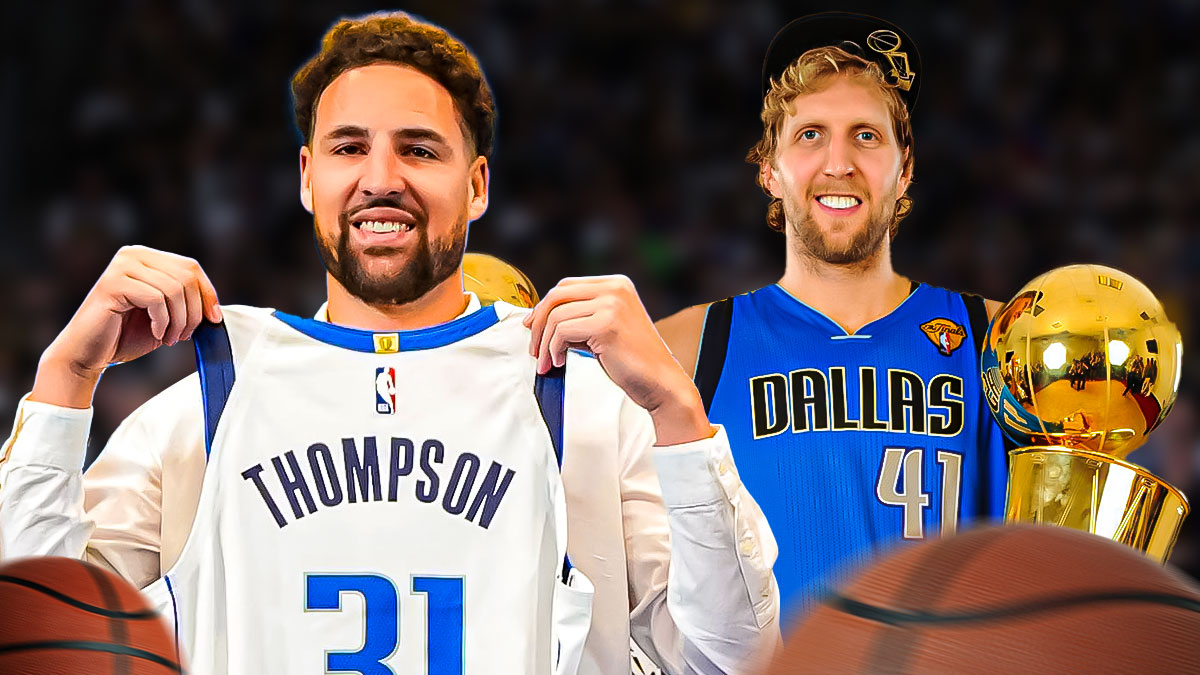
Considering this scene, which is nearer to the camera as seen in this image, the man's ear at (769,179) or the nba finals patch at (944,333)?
the nba finals patch at (944,333)

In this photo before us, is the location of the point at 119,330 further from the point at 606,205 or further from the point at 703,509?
the point at 606,205

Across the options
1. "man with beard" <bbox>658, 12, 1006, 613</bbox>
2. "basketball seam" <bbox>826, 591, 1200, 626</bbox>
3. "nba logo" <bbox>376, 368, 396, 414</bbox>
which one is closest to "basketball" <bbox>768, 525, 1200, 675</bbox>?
"basketball seam" <bbox>826, 591, 1200, 626</bbox>

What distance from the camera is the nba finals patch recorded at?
2.59 metres

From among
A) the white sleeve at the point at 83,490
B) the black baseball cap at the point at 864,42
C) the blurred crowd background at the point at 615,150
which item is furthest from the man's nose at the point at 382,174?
the blurred crowd background at the point at 615,150

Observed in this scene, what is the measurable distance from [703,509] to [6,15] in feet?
15.1

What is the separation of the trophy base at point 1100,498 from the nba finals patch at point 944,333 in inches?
22.6

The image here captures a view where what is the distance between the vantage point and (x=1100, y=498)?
1.97 meters

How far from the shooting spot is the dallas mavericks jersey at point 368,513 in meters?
1.90

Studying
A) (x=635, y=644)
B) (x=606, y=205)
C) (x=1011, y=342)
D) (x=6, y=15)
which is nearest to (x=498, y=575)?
(x=635, y=644)

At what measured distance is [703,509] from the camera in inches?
70.9

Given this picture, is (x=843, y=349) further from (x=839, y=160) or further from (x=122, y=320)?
(x=122, y=320)

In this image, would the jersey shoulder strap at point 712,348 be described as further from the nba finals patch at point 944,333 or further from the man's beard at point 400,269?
the man's beard at point 400,269

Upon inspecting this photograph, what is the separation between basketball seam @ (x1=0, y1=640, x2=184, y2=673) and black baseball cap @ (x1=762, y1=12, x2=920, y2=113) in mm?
1756

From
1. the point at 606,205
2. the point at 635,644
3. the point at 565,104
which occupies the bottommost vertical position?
the point at 635,644
